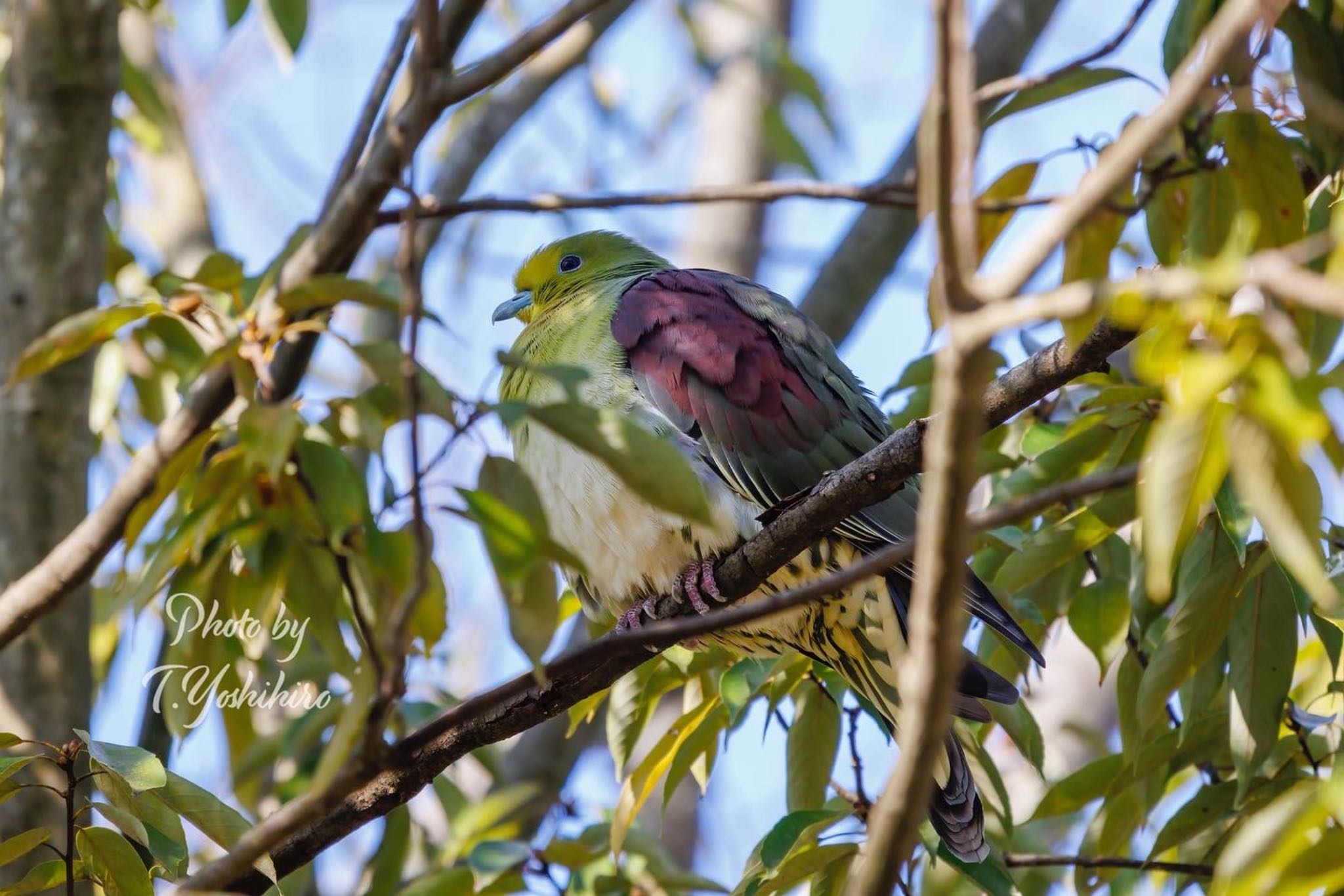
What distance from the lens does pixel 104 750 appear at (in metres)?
2.11

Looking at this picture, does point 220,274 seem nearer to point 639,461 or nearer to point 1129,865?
point 639,461


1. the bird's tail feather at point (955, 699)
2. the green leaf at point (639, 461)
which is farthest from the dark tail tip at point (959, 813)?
the green leaf at point (639, 461)

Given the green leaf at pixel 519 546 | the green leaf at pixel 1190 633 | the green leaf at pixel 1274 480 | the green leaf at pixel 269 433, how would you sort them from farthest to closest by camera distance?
the green leaf at pixel 1190 633 → the green leaf at pixel 269 433 → the green leaf at pixel 519 546 → the green leaf at pixel 1274 480

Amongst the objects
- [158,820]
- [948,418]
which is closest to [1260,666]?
[948,418]

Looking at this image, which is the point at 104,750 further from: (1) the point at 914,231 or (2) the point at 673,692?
(1) the point at 914,231

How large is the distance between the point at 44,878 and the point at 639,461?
129cm

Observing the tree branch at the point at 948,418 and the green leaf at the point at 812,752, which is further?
the green leaf at the point at 812,752

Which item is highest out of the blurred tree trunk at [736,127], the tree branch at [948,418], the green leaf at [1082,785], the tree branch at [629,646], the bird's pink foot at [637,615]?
the blurred tree trunk at [736,127]

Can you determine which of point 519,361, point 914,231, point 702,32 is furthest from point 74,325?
point 702,32

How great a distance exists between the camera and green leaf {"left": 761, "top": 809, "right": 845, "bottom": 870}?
2436 millimetres

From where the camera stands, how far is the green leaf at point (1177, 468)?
1.13m

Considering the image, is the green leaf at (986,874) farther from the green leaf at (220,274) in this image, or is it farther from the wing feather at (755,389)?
the green leaf at (220,274)

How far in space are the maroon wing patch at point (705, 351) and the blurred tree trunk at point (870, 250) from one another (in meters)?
1.70

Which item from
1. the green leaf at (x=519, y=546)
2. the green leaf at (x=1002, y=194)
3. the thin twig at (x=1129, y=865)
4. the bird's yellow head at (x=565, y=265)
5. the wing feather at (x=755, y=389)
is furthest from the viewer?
the bird's yellow head at (x=565, y=265)
